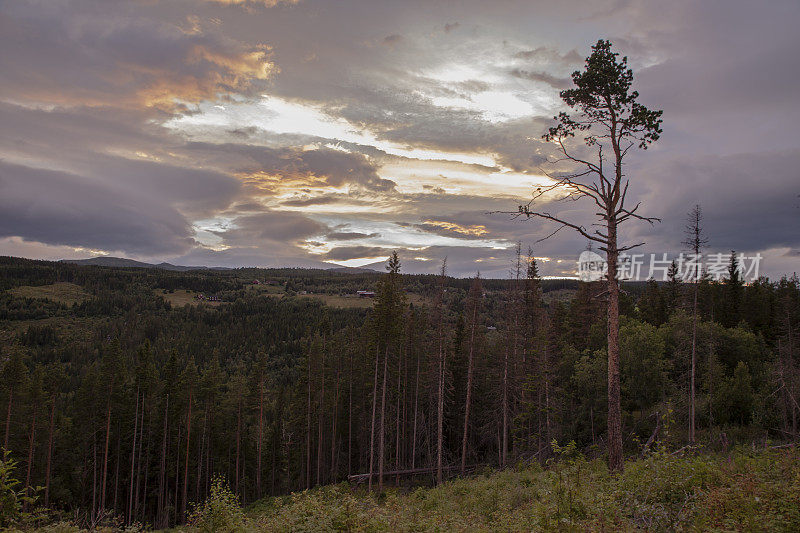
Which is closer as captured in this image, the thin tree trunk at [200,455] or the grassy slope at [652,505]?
the grassy slope at [652,505]

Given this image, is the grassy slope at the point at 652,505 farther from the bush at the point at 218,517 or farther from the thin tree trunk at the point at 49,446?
the thin tree trunk at the point at 49,446

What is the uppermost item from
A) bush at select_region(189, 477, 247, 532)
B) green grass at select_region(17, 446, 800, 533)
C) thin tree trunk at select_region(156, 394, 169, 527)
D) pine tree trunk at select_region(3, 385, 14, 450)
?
green grass at select_region(17, 446, 800, 533)

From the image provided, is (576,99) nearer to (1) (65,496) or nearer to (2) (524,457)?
(2) (524,457)

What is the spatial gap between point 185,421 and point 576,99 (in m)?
49.3

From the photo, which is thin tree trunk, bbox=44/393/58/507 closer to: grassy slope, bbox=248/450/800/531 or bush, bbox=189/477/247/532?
bush, bbox=189/477/247/532

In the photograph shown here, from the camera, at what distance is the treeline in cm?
3059

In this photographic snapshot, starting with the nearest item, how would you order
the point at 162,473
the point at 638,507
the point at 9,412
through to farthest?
the point at 638,507
the point at 9,412
the point at 162,473

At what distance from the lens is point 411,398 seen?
43.6m

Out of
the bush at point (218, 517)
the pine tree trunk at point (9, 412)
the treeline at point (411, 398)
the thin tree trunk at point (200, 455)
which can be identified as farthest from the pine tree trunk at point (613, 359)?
the pine tree trunk at point (9, 412)

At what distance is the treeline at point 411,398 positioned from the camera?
30594mm

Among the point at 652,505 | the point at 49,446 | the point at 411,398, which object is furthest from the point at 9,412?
the point at 652,505

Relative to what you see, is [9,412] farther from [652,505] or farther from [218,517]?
[652,505]

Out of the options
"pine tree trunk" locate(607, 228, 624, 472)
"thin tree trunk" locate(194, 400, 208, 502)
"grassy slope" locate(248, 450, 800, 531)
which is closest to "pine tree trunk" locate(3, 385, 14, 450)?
"thin tree trunk" locate(194, 400, 208, 502)

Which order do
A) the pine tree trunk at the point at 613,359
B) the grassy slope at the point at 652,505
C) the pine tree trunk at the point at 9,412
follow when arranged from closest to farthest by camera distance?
the grassy slope at the point at 652,505
the pine tree trunk at the point at 613,359
the pine tree trunk at the point at 9,412
